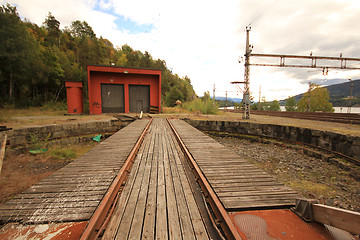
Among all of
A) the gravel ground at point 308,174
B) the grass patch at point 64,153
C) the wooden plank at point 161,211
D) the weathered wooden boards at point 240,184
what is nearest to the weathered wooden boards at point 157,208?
the wooden plank at point 161,211

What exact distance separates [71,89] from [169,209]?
14.7 m

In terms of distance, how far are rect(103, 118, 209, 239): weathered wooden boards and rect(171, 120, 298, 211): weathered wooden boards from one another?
1.74 feet

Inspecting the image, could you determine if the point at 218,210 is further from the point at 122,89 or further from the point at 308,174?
the point at 122,89

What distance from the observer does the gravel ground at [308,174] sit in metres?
4.27

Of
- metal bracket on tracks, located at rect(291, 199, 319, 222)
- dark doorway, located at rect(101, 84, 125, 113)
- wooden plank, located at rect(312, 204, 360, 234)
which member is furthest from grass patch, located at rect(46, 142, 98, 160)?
wooden plank, located at rect(312, 204, 360, 234)

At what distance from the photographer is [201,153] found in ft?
14.8

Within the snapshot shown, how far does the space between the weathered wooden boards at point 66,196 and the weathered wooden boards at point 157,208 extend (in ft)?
1.40

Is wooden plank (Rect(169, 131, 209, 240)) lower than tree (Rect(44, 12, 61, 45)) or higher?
lower

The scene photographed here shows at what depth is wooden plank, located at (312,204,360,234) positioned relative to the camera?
60.2 inches

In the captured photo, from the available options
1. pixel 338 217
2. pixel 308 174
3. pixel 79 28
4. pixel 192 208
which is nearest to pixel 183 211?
pixel 192 208

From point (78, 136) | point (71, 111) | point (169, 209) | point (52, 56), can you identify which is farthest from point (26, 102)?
point (169, 209)

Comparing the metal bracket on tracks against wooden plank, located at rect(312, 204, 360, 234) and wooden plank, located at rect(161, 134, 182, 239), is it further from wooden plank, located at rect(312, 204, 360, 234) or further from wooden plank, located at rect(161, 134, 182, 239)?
wooden plank, located at rect(161, 134, 182, 239)

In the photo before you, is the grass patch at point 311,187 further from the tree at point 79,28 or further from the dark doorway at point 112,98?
the tree at point 79,28

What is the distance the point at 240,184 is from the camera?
279 cm
